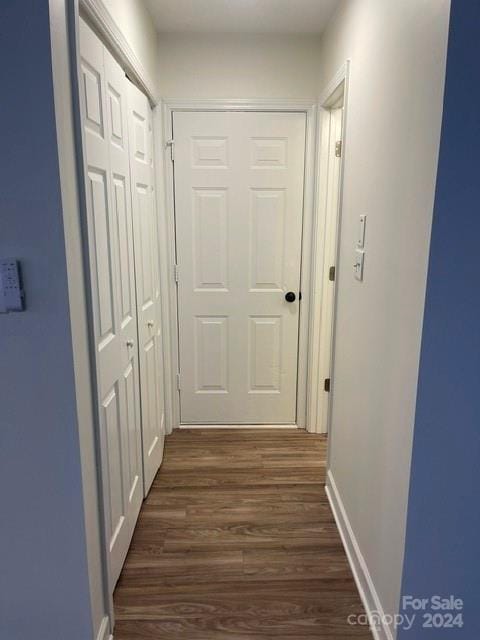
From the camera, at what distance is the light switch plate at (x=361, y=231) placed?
1.73 m

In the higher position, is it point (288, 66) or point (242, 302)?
point (288, 66)

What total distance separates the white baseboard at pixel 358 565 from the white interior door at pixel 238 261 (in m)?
0.94

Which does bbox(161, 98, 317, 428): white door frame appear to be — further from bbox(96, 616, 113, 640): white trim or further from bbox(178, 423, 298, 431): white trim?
bbox(96, 616, 113, 640): white trim

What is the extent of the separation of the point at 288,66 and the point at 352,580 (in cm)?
274

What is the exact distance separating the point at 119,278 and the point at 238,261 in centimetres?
123

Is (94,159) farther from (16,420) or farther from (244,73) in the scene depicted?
(244,73)

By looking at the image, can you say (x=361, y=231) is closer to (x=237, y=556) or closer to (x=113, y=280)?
(x=113, y=280)

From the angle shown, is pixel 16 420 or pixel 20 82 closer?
pixel 20 82

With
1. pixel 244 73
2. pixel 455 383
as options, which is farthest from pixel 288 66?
pixel 455 383

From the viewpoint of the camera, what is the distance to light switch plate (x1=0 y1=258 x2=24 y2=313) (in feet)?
3.74

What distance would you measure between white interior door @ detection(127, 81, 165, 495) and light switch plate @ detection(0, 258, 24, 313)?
898 mm

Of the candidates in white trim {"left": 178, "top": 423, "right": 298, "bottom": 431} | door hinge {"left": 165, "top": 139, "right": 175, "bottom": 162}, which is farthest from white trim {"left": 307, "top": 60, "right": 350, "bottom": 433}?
door hinge {"left": 165, "top": 139, "right": 175, "bottom": 162}

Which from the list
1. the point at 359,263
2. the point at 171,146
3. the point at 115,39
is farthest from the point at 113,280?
the point at 171,146

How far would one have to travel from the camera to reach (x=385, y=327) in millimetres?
1479
